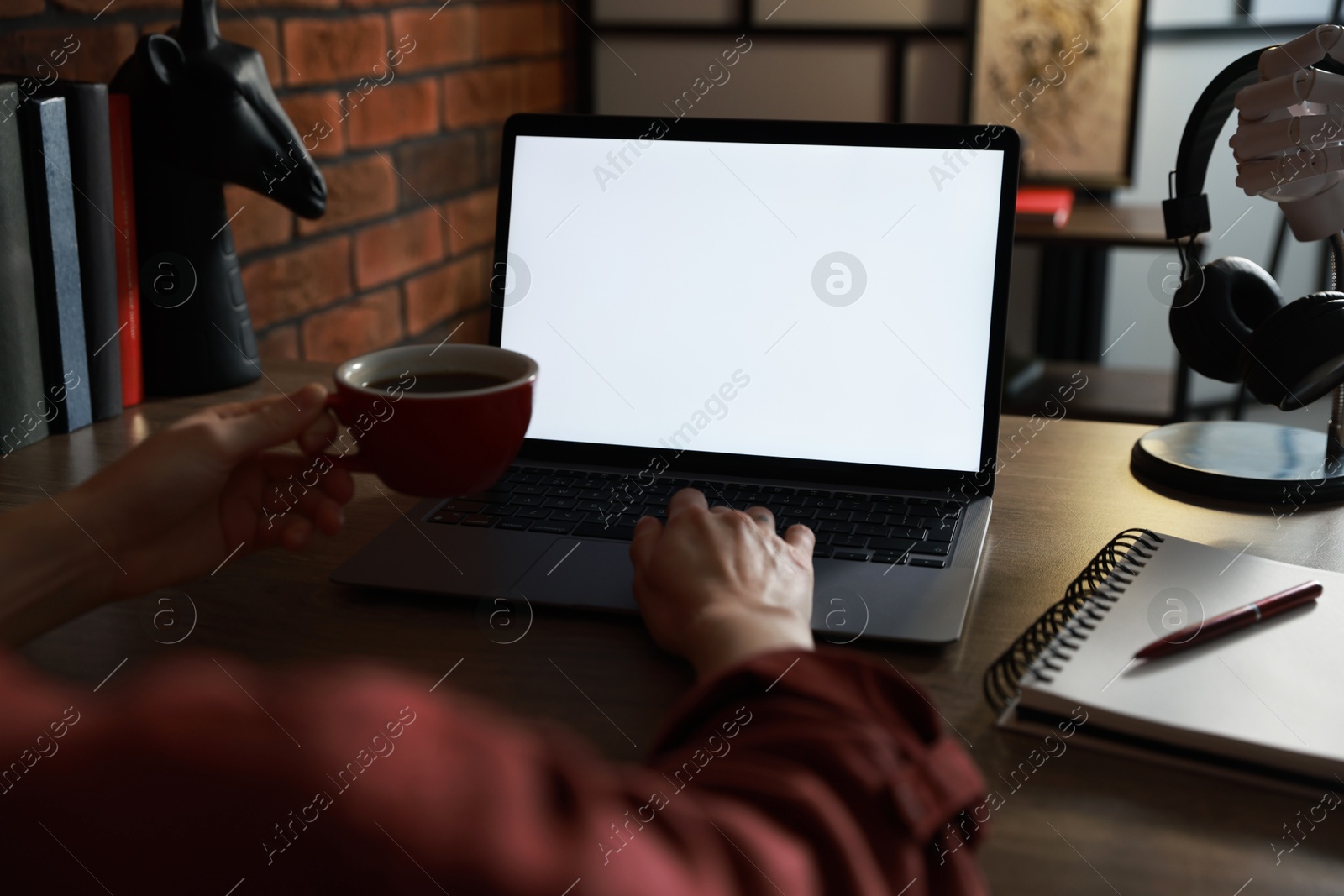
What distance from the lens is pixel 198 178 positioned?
1053 millimetres

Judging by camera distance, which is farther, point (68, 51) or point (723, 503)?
point (68, 51)

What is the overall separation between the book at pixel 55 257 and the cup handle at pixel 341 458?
45 centimetres

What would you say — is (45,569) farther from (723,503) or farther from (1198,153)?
(1198,153)

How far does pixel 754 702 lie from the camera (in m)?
0.47

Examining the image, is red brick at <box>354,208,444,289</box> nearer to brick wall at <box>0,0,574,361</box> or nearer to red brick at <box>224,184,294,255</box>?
brick wall at <box>0,0,574,361</box>

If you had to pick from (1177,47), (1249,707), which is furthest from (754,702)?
(1177,47)

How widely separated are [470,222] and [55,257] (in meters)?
1.19

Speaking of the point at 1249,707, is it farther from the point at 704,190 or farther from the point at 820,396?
the point at 704,190

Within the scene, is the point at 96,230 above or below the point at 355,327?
above

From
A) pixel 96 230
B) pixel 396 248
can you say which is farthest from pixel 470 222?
pixel 96 230

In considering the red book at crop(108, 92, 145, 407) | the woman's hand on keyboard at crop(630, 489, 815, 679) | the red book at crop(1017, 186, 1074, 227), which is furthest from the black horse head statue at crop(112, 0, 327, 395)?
the red book at crop(1017, 186, 1074, 227)

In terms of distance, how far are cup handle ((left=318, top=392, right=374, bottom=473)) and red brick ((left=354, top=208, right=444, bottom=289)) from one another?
115 centimetres

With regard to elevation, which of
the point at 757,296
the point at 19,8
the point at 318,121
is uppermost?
the point at 19,8

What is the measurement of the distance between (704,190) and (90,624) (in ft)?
1.68
